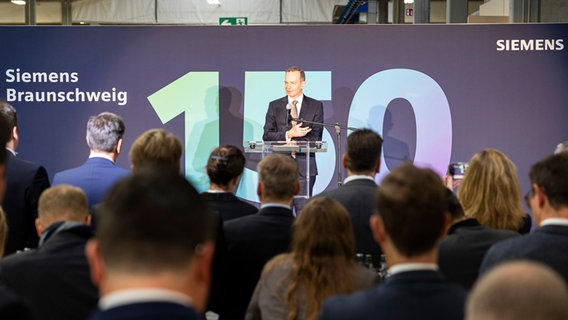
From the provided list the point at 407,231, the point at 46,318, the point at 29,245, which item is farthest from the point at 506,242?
the point at 29,245

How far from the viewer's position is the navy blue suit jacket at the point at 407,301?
1771 mm

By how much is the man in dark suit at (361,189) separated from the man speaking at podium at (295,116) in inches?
124

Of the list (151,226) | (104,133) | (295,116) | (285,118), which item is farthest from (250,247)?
(285,118)

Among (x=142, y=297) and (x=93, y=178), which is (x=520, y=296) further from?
(x=93, y=178)

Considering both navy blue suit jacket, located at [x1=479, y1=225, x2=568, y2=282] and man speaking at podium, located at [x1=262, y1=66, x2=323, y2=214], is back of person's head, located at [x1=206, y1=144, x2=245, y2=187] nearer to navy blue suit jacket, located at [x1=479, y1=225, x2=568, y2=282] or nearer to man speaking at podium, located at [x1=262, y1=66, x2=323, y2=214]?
navy blue suit jacket, located at [x1=479, y1=225, x2=568, y2=282]

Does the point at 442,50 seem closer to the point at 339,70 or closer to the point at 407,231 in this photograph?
the point at 339,70

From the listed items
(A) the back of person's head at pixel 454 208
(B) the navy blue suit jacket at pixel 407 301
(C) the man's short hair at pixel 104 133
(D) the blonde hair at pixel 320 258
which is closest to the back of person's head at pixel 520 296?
(B) the navy blue suit jacket at pixel 407 301

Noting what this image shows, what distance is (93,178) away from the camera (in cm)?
407

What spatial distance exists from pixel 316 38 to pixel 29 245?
200 inches

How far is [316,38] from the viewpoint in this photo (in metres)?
8.56

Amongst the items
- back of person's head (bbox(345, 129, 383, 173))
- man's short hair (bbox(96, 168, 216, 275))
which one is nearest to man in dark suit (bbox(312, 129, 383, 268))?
back of person's head (bbox(345, 129, 383, 173))

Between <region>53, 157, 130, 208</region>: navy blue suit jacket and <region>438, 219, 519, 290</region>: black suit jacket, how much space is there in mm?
1789

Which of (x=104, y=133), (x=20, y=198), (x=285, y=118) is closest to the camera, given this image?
(x=20, y=198)

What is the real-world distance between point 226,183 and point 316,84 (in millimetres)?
4872
